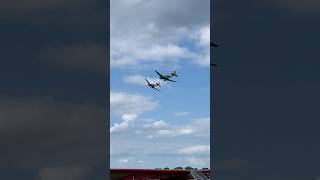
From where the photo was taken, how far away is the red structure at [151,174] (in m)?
104

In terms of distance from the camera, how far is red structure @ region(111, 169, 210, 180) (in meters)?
104

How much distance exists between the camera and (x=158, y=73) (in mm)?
78688

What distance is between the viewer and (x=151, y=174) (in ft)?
348

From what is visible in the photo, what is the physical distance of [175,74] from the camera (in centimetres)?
7975
